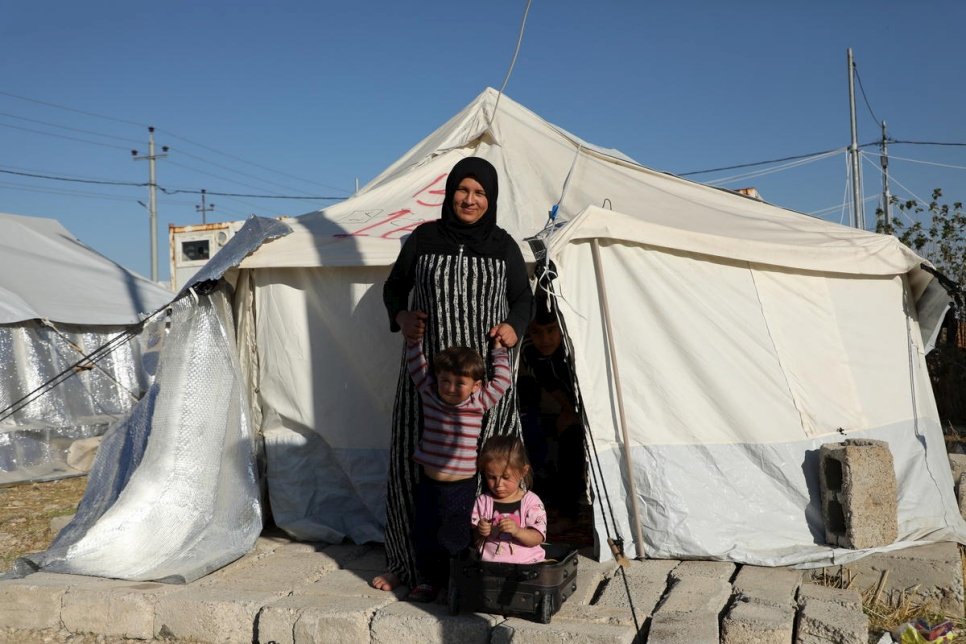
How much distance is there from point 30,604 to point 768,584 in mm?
3225

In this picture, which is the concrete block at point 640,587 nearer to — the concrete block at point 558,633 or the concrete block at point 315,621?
the concrete block at point 558,633

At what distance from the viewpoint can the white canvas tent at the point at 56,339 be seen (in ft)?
28.5

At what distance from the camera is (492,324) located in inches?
161

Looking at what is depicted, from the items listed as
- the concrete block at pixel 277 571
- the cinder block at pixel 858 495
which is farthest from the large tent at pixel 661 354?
the concrete block at pixel 277 571

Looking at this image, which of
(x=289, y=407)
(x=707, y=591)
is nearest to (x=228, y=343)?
(x=289, y=407)

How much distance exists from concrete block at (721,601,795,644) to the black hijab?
1780 mm

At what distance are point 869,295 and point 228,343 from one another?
356 centimetres

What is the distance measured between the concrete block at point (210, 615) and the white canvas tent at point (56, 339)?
4.80 m

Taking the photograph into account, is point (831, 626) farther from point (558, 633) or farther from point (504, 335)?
point (504, 335)

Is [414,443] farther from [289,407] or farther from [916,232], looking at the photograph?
[916,232]

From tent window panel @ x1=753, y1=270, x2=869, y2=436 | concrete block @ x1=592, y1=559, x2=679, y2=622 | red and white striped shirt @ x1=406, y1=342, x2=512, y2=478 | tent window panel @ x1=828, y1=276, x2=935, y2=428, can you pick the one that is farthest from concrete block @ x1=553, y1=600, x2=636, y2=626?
tent window panel @ x1=828, y1=276, x2=935, y2=428

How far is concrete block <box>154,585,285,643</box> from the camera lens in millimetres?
3857

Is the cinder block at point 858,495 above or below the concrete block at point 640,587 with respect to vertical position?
above

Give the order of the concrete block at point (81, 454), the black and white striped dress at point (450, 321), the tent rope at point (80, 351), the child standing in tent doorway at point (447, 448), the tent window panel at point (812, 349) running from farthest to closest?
1. the tent rope at point (80, 351)
2. the concrete block at point (81, 454)
3. the tent window panel at point (812, 349)
4. the black and white striped dress at point (450, 321)
5. the child standing in tent doorway at point (447, 448)
